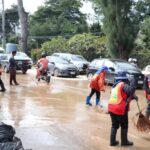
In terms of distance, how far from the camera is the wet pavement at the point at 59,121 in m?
9.93

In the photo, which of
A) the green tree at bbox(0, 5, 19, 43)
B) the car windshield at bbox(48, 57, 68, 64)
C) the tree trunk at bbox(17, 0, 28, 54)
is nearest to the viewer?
the car windshield at bbox(48, 57, 68, 64)

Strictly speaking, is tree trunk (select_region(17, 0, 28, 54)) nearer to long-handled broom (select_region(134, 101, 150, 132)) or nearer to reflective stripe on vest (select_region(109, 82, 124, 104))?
long-handled broom (select_region(134, 101, 150, 132))

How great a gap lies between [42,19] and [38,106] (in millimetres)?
60387

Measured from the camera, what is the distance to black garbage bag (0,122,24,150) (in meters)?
6.34

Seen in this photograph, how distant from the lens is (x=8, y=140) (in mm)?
6590

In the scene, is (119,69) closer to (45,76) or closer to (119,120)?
(45,76)

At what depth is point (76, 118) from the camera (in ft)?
42.5

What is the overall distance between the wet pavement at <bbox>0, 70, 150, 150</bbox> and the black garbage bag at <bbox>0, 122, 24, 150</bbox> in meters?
2.58

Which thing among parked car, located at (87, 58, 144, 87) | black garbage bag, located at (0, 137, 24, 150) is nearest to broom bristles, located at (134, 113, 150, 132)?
black garbage bag, located at (0, 137, 24, 150)

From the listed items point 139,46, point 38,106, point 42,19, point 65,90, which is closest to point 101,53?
point 139,46

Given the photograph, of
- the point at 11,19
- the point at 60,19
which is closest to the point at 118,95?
the point at 60,19

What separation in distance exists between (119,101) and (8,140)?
3592mm

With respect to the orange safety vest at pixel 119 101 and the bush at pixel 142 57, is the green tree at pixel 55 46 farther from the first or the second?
the orange safety vest at pixel 119 101

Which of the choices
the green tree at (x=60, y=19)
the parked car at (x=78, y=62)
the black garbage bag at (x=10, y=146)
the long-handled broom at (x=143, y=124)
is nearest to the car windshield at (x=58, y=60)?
the parked car at (x=78, y=62)
